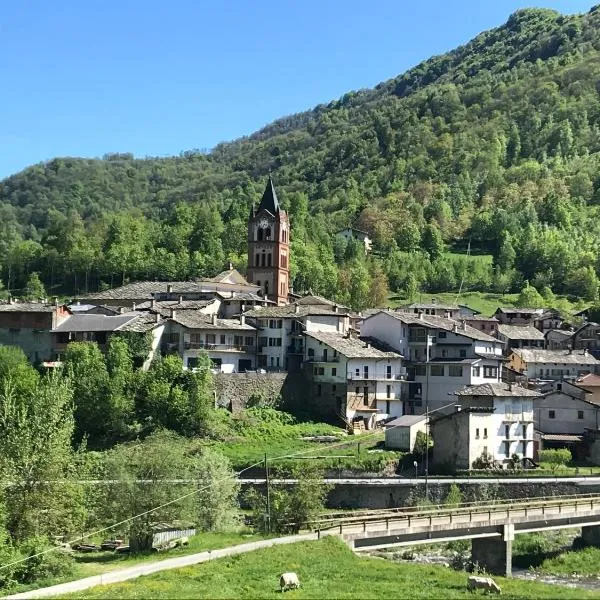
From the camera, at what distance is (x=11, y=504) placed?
42.0 meters

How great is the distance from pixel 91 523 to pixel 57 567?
367 inches

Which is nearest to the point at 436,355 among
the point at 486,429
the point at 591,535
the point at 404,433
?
the point at 404,433

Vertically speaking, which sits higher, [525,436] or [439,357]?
[439,357]

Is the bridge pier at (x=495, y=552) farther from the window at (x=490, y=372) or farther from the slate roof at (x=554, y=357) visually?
the slate roof at (x=554, y=357)

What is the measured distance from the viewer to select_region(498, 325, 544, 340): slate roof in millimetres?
100938

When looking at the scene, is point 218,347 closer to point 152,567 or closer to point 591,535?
point 591,535

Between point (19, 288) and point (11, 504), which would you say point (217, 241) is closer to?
point (19, 288)

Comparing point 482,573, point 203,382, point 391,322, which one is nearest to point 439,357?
point 391,322

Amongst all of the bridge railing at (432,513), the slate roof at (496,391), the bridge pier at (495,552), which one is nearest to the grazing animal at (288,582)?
the bridge railing at (432,513)

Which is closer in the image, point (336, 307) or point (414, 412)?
point (414, 412)

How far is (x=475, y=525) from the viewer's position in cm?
4356

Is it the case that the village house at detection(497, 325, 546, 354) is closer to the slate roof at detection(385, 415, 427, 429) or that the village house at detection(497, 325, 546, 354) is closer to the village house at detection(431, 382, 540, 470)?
the village house at detection(431, 382, 540, 470)

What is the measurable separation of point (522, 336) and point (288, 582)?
74.2 meters

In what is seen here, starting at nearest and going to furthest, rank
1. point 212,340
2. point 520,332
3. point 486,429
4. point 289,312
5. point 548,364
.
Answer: point 486,429 < point 212,340 < point 289,312 < point 548,364 < point 520,332
